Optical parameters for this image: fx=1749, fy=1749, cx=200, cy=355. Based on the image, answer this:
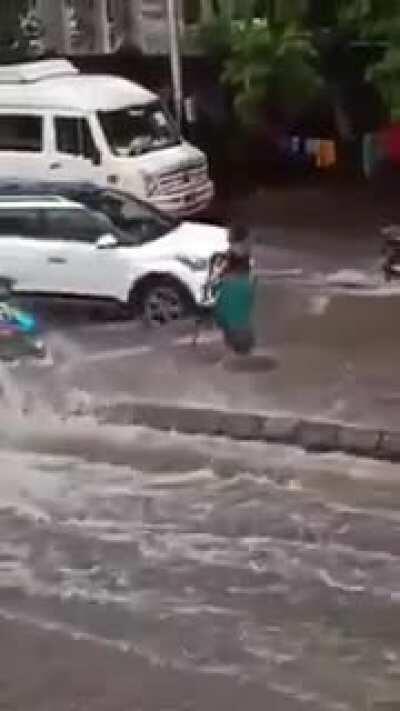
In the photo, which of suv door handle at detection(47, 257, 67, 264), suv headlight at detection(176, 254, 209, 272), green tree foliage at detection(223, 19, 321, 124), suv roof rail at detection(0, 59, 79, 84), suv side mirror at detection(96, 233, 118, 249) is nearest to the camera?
suv headlight at detection(176, 254, 209, 272)

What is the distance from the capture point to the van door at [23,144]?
885 inches

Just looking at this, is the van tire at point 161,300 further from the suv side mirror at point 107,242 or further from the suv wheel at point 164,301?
the suv side mirror at point 107,242

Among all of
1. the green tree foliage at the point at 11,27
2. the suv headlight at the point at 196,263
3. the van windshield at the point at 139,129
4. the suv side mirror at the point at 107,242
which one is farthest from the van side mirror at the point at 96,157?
the green tree foliage at the point at 11,27

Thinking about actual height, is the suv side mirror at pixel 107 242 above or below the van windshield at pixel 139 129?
above

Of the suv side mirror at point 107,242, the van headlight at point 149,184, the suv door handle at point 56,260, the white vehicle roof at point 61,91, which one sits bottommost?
the van headlight at point 149,184

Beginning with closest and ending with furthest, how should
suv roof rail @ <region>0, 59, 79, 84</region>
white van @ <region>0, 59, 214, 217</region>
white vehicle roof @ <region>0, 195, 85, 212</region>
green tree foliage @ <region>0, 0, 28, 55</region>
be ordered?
white vehicle roof @ <region>0, 195, 85, 212</region> < white van @ <region>0, 59, 214, 217</region> < suv roof rail @ <region>0, 59, 79, 84</region> < green tree foliage @ <region>0, 0, 28, 55</region>

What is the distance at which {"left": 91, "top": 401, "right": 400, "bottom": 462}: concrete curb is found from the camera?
12.6 m

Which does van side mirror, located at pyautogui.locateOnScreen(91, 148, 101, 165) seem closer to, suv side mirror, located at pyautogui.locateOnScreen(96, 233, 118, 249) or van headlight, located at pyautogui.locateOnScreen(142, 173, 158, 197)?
van headlight, located at pyautogui.locateOnScreen(142, 173, 158, 197)

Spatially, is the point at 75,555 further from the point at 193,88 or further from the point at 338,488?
the point at 193,88

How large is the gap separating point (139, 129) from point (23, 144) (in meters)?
1.52

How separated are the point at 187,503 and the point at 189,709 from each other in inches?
147

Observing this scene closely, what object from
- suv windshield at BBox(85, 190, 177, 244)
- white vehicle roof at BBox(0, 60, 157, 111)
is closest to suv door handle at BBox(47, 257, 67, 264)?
suv windshield at BBox(85, 190, 177, 244)

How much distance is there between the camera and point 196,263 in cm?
1744

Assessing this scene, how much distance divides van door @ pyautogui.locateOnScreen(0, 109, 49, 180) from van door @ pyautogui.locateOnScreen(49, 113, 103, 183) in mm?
150
